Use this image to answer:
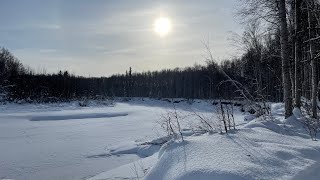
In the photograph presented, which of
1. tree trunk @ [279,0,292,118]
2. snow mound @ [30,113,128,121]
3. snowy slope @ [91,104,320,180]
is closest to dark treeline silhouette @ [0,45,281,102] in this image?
snow mound @ [30,113,128,121]

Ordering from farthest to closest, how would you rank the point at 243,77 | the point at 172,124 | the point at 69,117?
the point at 243,77, the point at 69,117, the point at 172,124

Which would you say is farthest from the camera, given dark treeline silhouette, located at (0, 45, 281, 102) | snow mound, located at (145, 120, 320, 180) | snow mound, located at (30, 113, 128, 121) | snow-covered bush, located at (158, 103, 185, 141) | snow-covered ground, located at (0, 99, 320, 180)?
dark treeline silhouette, located at (0, 45, 281, 102)

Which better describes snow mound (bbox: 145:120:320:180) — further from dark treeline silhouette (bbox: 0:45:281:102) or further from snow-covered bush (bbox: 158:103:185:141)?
dark treeline silhouette (bbox: 0:45:281:102)

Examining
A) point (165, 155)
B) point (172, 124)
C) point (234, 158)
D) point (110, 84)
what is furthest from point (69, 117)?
point (110, 84)

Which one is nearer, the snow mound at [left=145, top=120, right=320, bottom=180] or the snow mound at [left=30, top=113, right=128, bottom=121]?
the snow mound at [left=145, top=120, right=320, bottom=180]

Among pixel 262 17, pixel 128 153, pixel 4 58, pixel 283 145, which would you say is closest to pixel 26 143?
pixel 128 153

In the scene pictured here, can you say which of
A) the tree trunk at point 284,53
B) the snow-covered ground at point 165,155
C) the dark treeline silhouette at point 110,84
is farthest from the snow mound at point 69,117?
the tree trunk at point 284,53

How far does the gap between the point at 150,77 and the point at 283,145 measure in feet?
287

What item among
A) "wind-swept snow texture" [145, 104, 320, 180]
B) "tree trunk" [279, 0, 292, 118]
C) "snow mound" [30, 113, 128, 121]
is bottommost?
"snow mound" [30, 113, 128, 121]

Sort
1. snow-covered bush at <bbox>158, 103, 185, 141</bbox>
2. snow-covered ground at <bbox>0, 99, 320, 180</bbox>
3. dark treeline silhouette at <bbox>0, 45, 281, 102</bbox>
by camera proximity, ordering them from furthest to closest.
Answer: dark treeline silhouette at <bbox>0, 45, 281, 102</bbox> < snow-covered bush at <bbox>158, 103, 185, 141</bbox> < snow-covered ground at <bbox>0, 99, 320, 180</bbox>

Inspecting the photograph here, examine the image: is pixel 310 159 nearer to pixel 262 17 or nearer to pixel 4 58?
pixel 262 17

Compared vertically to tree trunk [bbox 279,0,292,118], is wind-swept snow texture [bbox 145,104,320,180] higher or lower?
lower

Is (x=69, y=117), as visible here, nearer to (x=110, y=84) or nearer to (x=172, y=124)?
(x=172, y=124)

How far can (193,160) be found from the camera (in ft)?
15.2
